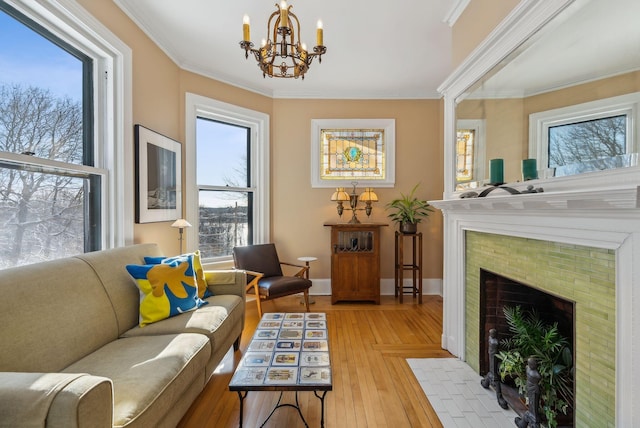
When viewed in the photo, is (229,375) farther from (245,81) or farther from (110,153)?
(245,81)

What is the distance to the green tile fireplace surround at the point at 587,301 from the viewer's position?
4.16 feet

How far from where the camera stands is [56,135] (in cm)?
206

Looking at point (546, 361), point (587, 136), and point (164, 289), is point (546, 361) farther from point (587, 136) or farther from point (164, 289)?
point (164, 289)

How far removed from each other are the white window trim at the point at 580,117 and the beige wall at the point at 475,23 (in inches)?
32.1

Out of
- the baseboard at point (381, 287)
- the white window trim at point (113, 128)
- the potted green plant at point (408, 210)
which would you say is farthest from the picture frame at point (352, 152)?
the white window trim at point (113, 128)

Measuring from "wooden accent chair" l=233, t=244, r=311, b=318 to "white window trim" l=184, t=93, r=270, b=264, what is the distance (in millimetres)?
336

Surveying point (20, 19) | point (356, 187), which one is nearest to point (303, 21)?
point (20, 19)

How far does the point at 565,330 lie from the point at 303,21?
3.03 meters

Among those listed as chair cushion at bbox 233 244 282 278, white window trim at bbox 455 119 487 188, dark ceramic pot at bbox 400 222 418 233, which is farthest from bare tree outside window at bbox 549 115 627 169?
chair cushion at bbox 233 244 282 278

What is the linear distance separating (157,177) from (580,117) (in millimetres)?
3199

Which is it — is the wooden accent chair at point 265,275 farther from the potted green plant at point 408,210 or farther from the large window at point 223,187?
the potted green plant at point 408,210

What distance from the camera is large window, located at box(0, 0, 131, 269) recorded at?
5.84 feet

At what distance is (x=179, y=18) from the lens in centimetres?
271

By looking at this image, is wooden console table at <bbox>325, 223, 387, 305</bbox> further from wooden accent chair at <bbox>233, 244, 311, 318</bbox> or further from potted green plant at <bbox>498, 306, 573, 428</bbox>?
potted green plant at <bbox>498, 306, 573, 428</bbox>
